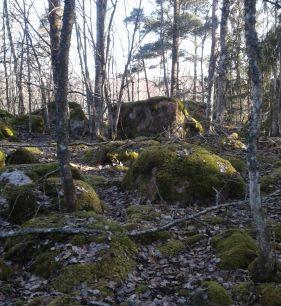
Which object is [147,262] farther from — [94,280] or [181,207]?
[181,207]

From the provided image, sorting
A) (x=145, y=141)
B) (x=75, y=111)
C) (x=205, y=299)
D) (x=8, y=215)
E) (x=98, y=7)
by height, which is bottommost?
(x=205, y=299)

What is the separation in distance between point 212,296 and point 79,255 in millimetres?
2001

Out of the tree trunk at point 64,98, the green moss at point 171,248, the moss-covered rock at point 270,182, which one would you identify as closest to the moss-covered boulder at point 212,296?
the green moss at point 171,248

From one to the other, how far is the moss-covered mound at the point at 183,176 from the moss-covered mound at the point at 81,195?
4.89 feet

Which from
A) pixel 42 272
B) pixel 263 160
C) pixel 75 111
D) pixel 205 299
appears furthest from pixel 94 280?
pixel 75 111

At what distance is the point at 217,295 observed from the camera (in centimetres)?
442

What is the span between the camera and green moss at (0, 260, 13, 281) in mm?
5102

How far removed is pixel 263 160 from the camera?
11805 millimetres

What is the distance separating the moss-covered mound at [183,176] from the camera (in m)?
8.28

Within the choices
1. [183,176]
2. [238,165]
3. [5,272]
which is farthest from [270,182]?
[5,272]

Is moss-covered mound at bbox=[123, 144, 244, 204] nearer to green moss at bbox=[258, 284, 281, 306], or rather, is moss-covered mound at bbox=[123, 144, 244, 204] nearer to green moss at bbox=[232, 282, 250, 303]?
green moss at bbox=[232, 282, 250, 303]

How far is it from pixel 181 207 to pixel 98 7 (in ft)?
38.2

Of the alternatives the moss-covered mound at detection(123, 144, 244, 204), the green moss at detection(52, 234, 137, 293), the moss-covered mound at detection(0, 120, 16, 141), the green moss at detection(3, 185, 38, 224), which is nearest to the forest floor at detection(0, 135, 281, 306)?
the green moss at detection(52, 234, 137, 293)

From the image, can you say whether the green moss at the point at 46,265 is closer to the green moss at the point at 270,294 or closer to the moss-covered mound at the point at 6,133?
the green moss at the point at 270,294
